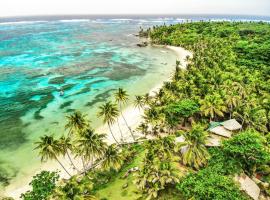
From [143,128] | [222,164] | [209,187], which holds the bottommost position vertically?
[143,128]

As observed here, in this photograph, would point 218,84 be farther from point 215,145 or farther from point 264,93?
point 215,145

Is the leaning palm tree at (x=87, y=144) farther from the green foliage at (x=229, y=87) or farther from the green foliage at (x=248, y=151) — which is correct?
the green foliage at (x=248, y=151)

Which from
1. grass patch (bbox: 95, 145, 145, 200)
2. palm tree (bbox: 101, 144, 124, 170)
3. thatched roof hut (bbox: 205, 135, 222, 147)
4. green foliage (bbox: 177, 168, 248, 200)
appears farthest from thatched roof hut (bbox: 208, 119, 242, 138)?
palm tree (bbox: 101, 144, 124, 170)

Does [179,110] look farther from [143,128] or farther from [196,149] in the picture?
[196,149]

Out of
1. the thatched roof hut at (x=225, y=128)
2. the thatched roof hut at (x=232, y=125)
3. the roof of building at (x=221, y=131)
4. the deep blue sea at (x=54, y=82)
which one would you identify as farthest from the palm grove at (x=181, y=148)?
the deep blue sea at (x=54, y=82)

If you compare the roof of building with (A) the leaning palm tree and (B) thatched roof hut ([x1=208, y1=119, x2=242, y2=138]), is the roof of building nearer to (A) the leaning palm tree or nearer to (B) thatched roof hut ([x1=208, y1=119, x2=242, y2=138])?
(B) thatched roof hut ([x1=208, y1=119, x2=242, y2=138])

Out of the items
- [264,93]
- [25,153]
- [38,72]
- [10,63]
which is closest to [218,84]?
[264,93]

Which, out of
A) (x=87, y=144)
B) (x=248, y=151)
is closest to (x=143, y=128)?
(x=87, y=144)
